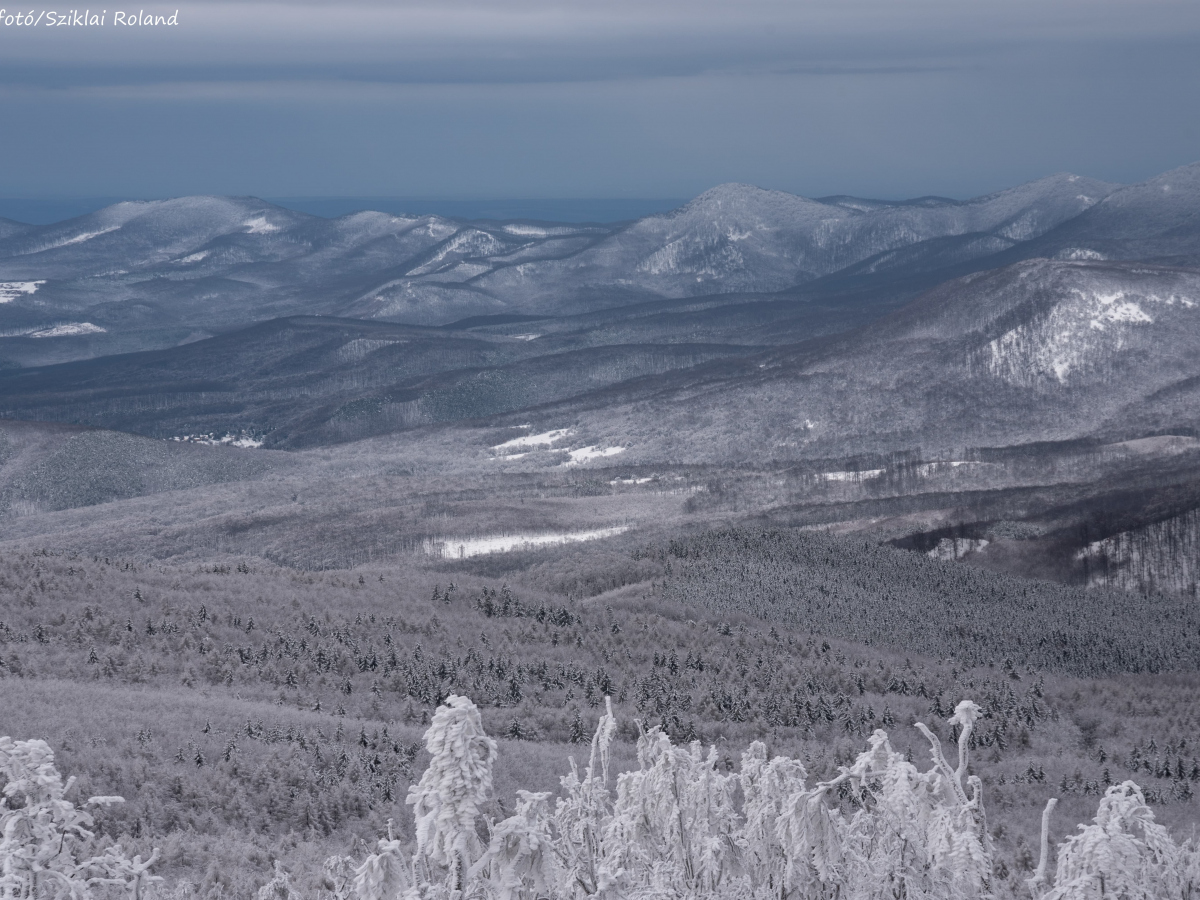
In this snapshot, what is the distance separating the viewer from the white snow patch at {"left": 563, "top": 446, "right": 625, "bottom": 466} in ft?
400

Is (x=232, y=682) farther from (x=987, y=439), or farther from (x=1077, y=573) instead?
(x=987, y=439)

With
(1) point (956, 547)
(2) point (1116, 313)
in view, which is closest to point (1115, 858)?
(1) point (956, 547)

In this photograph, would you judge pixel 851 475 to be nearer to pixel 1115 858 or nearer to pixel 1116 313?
pixel 1116 313

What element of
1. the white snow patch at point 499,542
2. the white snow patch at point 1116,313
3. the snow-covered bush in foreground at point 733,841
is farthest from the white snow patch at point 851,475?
the snow-covered bush in foreground at point 733,841

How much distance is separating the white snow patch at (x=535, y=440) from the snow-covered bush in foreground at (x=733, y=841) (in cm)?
11914

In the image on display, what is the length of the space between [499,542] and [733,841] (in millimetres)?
67261

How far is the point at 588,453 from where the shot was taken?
124 metres

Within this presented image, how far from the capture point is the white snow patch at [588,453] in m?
122

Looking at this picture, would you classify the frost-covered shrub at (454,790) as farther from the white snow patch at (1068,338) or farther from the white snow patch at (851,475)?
the white snow patch at (1068,338)

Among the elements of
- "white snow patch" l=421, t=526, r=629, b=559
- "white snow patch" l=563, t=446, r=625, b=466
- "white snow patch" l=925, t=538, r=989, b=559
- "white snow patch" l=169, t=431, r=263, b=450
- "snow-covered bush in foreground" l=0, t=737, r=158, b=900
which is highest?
"snow-covered bush in foreground" l=0, t=737, r=158, b=900

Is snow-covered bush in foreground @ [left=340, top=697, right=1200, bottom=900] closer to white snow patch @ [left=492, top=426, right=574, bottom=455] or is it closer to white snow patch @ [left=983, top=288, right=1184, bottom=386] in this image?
white snow patch @ [left=492, top=426, right=574, bottom=455]

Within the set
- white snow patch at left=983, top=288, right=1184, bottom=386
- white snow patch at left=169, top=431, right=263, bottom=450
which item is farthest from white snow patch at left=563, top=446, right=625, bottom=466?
white snow patch at left=169, top=431, right=263, bottom=450

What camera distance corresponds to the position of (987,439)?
395ft

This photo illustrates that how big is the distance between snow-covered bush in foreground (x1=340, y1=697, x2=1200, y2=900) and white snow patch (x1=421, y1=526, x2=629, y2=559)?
6270cm
